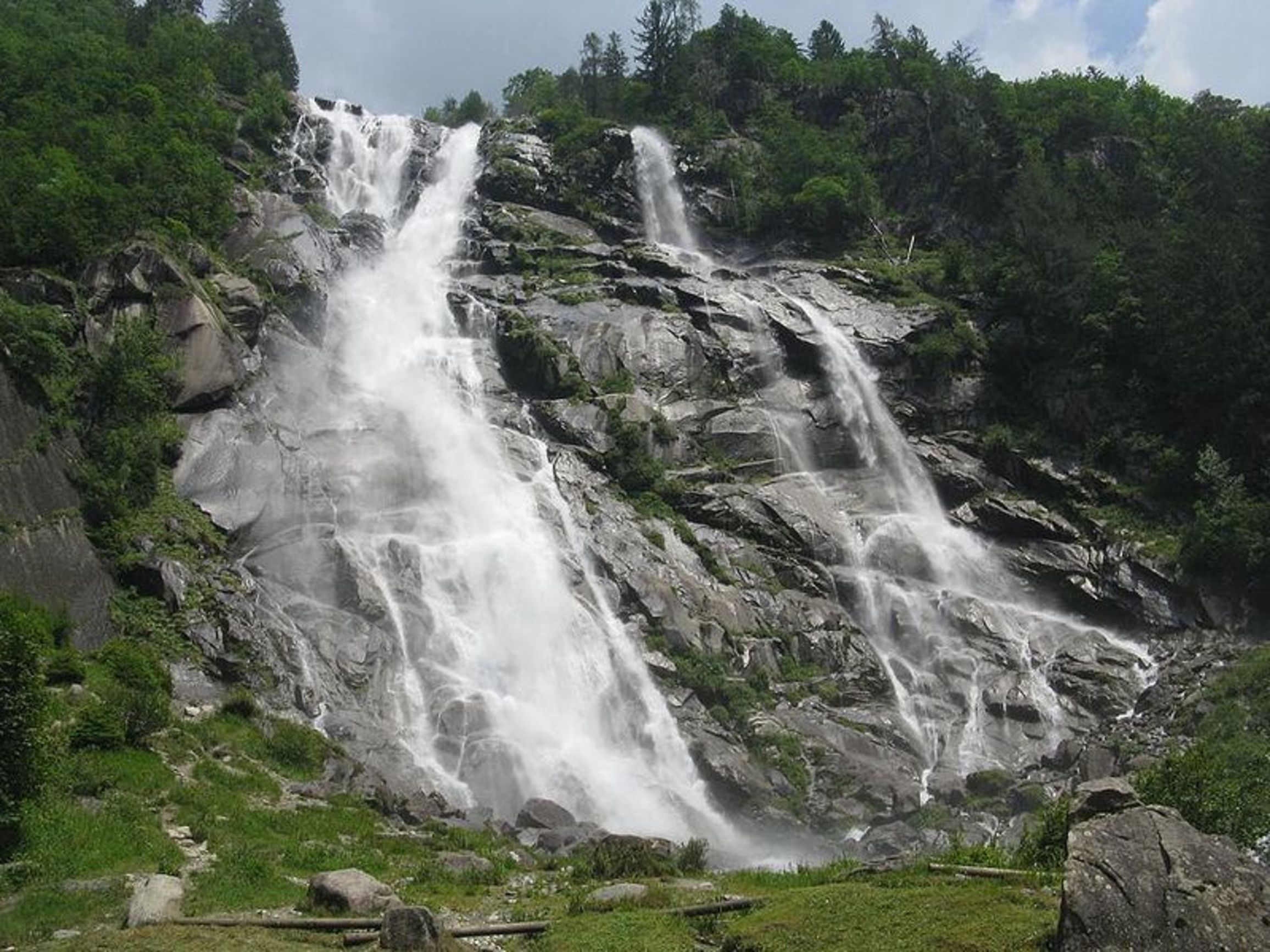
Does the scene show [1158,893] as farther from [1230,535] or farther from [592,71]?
[592,71]

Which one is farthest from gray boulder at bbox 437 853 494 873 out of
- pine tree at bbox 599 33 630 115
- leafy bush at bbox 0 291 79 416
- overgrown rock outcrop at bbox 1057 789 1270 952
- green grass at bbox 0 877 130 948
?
pine tree at bbox 599 33 630 115

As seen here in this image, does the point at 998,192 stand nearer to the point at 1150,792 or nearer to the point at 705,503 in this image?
the point at 705,503

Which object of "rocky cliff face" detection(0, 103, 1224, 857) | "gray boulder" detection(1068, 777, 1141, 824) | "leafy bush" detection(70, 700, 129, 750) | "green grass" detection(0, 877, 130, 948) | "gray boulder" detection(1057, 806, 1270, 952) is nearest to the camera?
"gray boulder" detection(1057, 806, 1270, 952)

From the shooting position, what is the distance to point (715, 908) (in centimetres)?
1282

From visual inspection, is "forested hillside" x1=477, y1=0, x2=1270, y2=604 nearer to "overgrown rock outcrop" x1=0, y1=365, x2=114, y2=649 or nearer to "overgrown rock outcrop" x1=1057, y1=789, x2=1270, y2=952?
"overgrown rock outcrop" x1=1057, y1=789, x2=1270, y2=952

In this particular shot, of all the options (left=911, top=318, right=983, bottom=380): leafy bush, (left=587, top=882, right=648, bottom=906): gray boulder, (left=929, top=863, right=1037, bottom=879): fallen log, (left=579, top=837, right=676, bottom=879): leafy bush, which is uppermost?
(left=911, top=318, right=983, bottom=380): leafy bush

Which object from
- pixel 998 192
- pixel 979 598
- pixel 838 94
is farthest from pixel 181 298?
pixel 838 94

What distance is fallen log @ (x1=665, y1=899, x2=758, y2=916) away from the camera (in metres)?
12.7

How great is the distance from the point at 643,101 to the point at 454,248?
26522 millimetres

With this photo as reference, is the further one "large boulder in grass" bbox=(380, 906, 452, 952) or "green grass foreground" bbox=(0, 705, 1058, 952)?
"green grass foreground" bbox=(0, 705, 1058, 952)

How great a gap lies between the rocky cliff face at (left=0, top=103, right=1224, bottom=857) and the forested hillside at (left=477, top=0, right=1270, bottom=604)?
3.56m

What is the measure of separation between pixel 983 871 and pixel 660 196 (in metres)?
57.5

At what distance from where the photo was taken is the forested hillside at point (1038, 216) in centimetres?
4278

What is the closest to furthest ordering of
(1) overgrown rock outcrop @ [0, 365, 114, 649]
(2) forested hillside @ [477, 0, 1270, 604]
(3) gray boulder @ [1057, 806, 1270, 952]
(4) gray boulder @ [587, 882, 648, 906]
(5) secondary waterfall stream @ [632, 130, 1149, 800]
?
(3) gray boulder @ [1057, 806, 1270, 952]
(4) gray boulder @ [587, 882, 648, 906]
(1) overgrown rock outcrop @ [0, 365, 114, 649]
(5) secondary waterfall stream @ [632, 130, 1149, 800]
(2) forested hillside @ [477, 0, 1270, 604]
